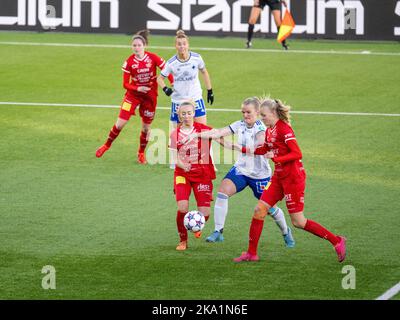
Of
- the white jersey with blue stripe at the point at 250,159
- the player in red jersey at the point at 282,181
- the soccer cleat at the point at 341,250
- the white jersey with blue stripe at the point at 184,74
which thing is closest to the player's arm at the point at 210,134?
the white jersey with blue stripe at the point at 250,159

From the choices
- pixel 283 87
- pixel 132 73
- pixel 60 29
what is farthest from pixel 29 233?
pixel 60 29

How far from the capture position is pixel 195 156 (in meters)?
14.2

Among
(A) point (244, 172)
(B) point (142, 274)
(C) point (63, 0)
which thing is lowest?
(B) point (142, 274)

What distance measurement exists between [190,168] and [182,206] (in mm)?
534

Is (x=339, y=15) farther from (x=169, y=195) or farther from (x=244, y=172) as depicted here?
(x=244, y=172)

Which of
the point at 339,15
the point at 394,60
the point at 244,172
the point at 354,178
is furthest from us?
the point at 339,15

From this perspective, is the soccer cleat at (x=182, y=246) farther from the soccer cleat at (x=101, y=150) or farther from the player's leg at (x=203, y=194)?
the soccer cleat at (x=101, y=150)

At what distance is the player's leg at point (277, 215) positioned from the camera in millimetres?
14047

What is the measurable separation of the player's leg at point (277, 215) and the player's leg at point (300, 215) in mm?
650

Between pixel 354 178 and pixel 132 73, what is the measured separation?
4.71m

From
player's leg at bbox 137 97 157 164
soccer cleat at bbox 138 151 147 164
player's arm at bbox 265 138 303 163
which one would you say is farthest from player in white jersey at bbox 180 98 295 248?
player's leg at bbox 137 97 157 164

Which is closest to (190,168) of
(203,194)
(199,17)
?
(203,194)

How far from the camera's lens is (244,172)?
14.3 metres

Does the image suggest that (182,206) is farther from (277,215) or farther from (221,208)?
(277,215)
